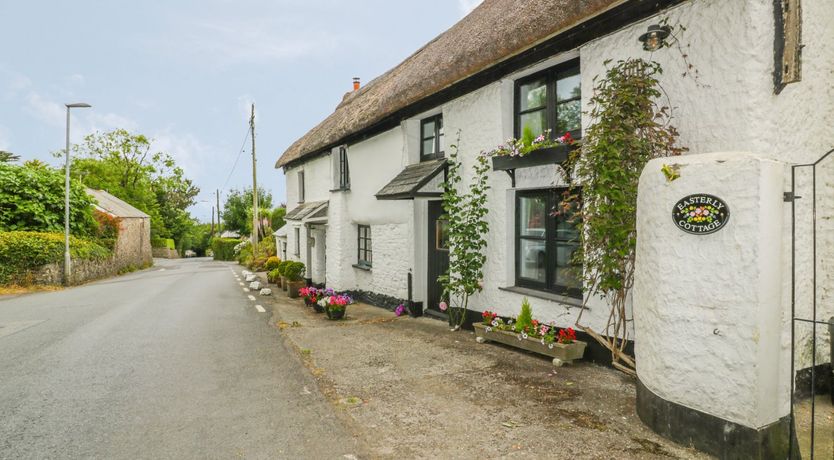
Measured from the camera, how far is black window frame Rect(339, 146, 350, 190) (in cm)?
1169

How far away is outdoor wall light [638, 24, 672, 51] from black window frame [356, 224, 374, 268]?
24.6ft

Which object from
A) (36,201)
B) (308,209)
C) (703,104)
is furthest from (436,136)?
(36,201)

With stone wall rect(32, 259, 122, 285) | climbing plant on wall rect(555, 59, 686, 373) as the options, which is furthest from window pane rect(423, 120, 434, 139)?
stone wall rect(32, 259, 122, 285)

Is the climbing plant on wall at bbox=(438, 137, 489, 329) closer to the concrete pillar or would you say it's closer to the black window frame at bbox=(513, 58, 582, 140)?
the black window frame at bbox=(513, 58, 582, 140)

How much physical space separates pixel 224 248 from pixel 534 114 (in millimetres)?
37734

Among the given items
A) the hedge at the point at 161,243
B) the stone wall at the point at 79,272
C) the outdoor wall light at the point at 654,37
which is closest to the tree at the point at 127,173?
the hedge at the point at 161,243

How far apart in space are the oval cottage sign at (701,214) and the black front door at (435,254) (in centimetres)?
516

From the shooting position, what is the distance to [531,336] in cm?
567

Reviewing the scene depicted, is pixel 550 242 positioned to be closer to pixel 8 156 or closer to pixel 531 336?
pixel 531 336

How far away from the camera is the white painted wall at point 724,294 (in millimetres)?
3012

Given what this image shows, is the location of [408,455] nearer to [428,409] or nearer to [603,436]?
[428,409]

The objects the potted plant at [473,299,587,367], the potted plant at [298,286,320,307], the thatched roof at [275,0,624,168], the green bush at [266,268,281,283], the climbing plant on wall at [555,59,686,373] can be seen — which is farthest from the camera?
the green bush at [266,268,281,283]

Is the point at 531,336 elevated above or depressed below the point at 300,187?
below

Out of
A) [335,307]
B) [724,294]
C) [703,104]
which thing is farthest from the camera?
[335,307]
